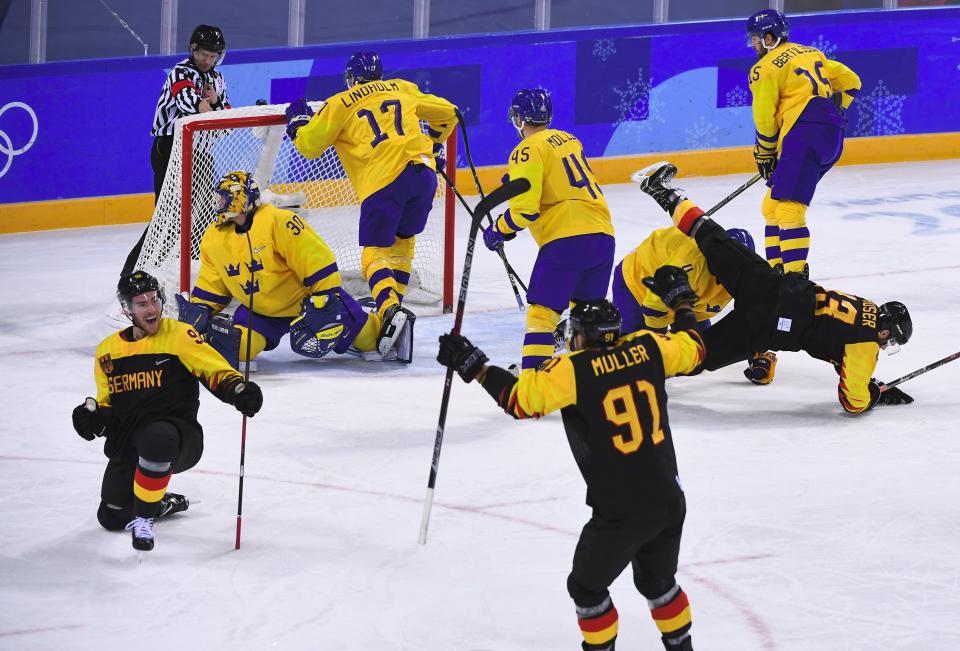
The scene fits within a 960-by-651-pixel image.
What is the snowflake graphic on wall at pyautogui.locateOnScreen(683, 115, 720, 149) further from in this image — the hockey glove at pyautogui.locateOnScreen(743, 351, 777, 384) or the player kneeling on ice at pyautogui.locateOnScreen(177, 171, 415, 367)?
the player kneeling on ice at pyautogui.locateOnScreen(177, 171, 415, 367)

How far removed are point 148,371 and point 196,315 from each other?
1.97 meters

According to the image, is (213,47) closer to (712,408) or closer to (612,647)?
(712,408)

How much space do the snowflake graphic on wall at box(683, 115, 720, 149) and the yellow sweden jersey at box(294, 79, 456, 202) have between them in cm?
432

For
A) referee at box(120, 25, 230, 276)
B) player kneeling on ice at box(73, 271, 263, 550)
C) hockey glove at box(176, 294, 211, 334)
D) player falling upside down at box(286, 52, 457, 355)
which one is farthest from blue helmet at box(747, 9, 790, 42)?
player kneeling on ice at box(73, 271, 263, 550)

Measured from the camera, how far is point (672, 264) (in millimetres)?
6023

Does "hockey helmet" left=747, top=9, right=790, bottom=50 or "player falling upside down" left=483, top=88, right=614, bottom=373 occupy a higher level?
"hockey helmet" left=747, top=9, right=790, bottom=50

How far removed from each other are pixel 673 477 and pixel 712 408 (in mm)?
2615

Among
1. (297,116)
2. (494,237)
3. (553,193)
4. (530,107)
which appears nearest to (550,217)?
(553,193)

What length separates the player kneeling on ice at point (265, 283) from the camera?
6.39 meters

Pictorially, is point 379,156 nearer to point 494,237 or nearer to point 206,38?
point 494,237

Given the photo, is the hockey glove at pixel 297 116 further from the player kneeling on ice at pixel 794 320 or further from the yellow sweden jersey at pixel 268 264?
the player kneeling on ice at pixel 794 320

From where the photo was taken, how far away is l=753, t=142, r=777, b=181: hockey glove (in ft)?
23.7

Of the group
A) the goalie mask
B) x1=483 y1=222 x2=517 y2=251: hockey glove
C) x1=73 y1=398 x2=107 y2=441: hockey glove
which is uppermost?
the goalie mask

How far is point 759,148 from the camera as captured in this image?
7262mm
